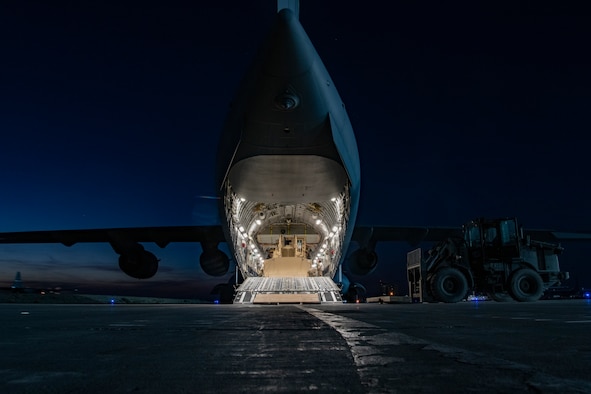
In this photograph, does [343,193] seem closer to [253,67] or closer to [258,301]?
[258,301]

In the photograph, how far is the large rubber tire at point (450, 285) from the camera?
50.3 ft

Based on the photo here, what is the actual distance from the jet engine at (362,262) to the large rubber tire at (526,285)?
1297 centimetres

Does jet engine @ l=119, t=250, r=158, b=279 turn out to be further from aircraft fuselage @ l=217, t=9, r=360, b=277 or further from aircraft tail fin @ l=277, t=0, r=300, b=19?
aircraft tail fin @ l=277, t=0, r=300, b=19

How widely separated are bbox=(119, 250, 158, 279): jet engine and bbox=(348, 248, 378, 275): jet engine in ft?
38.2

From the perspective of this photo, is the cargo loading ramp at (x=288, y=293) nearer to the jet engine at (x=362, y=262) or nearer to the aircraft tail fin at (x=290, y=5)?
the jet engine at (x=362, y=262)

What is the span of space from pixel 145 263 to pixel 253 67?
1449 cm

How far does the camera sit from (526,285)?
51.9 ft

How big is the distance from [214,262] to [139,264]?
4.58 meters

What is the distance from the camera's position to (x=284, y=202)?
2603cm

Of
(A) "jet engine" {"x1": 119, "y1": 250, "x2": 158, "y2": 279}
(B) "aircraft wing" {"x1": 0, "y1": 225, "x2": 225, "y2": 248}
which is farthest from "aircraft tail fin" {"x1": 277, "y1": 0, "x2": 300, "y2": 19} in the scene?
(B) "aircraft wing" {"x1": 0, "y1": 225, "x2": 225, "y2": 248}

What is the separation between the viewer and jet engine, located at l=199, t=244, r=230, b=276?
27609 mm

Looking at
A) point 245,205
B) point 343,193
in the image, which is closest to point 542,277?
point 343,193

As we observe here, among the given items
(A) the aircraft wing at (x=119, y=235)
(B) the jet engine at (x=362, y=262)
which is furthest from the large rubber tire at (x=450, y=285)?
(A) the aircraft wing at (x=119, y=235)

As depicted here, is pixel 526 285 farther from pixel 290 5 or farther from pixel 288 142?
pixel 290 5
